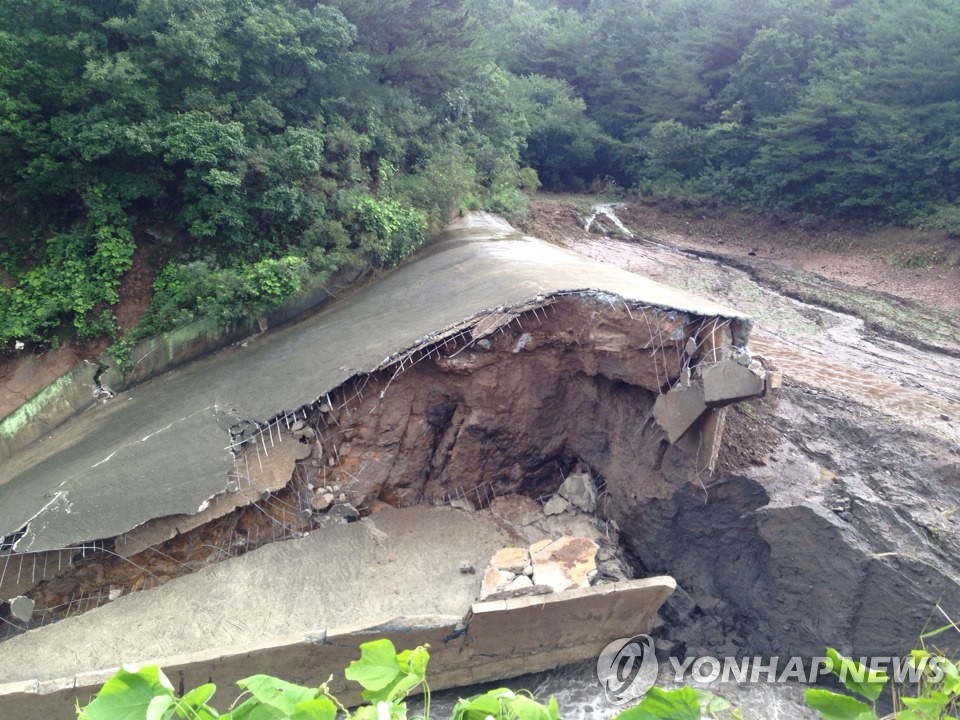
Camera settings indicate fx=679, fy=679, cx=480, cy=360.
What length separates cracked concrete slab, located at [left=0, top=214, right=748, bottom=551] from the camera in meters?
6.25

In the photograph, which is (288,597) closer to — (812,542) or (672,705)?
(812,542)

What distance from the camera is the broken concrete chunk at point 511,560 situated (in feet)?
22.4

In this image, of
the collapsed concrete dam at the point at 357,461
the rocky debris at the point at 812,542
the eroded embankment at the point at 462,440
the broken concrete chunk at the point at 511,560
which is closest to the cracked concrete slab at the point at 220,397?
the collapsed concrete dam at the point at 357,461

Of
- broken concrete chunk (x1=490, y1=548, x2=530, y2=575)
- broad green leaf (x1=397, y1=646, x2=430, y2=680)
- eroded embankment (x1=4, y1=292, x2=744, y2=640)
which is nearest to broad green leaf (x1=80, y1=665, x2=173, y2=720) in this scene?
broad green leaf (x1=397, y1=646, x2=430, y2=680)

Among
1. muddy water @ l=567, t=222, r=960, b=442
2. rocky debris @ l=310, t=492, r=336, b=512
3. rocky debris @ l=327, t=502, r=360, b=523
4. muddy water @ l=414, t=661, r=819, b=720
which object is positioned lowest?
muddy water @ l=414, t=661, r=819, b=720

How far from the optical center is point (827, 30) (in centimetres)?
1681

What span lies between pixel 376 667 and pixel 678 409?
525 centimetres

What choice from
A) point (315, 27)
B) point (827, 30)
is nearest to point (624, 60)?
point (827, 30)

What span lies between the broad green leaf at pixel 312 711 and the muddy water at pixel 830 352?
757 cm

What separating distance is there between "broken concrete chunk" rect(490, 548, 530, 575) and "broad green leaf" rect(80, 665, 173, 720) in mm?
5201

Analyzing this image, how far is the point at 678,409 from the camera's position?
6.77 meters

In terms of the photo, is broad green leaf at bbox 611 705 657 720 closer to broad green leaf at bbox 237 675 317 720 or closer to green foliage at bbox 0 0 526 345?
broad green leaf at bbox 237 675 317 720

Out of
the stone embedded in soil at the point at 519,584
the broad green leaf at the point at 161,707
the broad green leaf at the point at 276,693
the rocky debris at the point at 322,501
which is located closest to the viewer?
the broad green leaf at the point at 161,707

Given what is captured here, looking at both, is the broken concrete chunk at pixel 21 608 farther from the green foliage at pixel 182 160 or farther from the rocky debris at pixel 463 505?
the rocky debris at pixel 463 505
